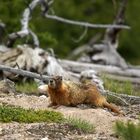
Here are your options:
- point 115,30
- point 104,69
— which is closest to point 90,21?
point 115,30

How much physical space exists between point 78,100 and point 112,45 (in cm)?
665

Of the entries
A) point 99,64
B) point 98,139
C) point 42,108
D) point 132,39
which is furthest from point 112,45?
point 132,39

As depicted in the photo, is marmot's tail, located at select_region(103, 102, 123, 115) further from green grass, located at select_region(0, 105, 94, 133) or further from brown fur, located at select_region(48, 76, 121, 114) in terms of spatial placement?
green grass, located at select_region(0, 105, 94, 133)

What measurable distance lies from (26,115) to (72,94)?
1.25 m

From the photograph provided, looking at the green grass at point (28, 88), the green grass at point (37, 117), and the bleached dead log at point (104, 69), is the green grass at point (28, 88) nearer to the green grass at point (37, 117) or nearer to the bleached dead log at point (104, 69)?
the bleached dead log at point (104, 69)

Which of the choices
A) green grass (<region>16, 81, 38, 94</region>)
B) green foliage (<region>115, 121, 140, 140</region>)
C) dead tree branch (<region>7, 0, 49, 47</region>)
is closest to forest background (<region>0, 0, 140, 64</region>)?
dead tree branch (<region>7, 0, 49, 47</region>)

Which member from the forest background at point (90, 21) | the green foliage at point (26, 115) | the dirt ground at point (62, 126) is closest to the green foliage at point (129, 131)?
the dirt ground at point (62, 126)

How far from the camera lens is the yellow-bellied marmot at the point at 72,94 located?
11.3 metres

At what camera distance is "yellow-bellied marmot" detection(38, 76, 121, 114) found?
11320mm

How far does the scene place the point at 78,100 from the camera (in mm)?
11406

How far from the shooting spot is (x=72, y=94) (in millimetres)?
11383

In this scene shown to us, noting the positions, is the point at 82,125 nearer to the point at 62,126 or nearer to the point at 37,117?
the point at 62,126

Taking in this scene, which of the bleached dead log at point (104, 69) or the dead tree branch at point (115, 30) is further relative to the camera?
the dead tree branch at point (115, 30)

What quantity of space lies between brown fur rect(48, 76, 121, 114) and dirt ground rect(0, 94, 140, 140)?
0.41ft
